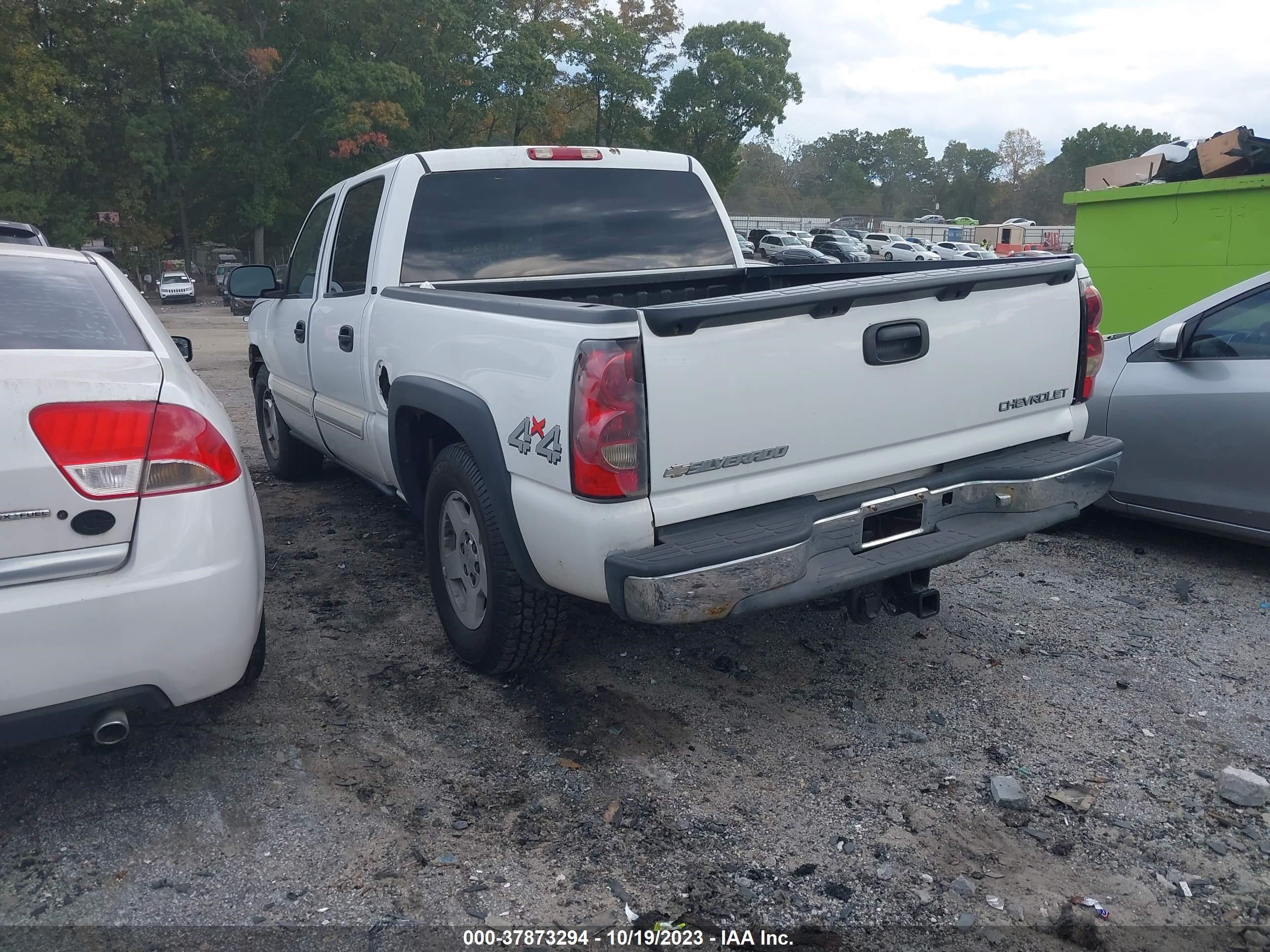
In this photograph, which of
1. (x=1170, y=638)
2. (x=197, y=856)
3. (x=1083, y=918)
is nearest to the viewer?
(x=1083, y=918)

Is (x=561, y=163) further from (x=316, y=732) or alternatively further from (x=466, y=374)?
(x=316, y=732)

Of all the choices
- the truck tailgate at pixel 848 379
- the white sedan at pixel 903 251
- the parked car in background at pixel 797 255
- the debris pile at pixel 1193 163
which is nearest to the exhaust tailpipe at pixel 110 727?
the truck tailgate at pixel 848 379

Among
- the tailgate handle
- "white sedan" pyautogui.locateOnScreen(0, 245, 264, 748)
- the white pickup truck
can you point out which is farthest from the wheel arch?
the tailgate handle

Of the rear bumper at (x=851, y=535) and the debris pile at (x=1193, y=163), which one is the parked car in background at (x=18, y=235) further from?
the debris pile at (x=1193, y=163)

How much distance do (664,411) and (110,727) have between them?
5.61 ft

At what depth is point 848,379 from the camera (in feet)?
10.3

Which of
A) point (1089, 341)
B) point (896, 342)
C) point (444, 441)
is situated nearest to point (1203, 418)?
point (1089, 341)

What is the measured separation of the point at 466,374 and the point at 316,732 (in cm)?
135

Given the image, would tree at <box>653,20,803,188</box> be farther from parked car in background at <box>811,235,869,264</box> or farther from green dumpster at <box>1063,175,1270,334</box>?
green dumpster at <box>1063,175,1270,334</box>

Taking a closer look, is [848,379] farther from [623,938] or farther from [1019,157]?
[1019,157]

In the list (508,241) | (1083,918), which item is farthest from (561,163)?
(1083,918)

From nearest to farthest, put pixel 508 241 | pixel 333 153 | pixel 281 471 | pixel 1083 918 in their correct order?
pixel 1083 918 < pixel 508 241 < pixel 281 471 < pixel 333 153

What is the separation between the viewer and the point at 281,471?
6957mm

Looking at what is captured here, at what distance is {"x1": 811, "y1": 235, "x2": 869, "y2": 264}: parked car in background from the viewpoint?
142 feet
